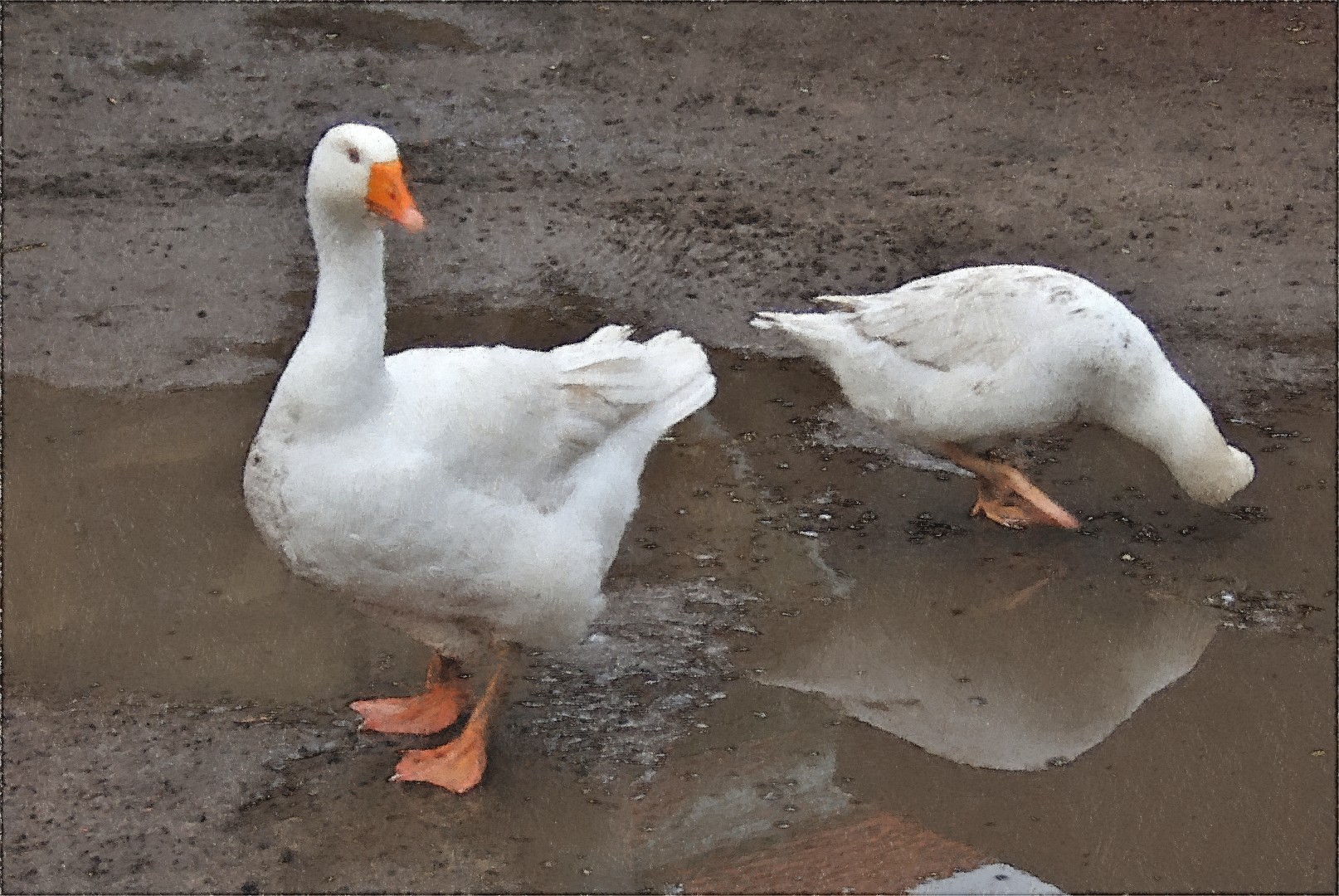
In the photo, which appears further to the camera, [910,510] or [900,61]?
[900,61]

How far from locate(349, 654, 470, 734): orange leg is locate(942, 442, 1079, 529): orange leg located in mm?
2094

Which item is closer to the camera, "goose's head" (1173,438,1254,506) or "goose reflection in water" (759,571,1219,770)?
"goose reflection in water" (759,571,1219,770)

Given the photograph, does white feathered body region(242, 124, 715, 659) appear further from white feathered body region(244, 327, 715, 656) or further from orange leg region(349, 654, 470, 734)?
orange leg region(349, 654, 470, 734)

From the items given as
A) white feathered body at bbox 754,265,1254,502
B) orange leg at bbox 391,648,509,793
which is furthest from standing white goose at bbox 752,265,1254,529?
orange leg at bbox 391,648,509,793

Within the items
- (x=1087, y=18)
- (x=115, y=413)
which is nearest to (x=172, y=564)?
(x=115, y=413)

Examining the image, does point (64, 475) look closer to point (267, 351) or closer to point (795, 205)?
point (267, 351)

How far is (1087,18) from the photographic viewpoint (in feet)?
31.4

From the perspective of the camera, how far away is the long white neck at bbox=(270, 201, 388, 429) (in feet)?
11.1

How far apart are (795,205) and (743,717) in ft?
12.6

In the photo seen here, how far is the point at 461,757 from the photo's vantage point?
3.94 m

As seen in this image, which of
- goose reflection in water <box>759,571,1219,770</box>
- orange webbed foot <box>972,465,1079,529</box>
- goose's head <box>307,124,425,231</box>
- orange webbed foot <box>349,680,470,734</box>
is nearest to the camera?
goose's head <box>307,124,425,231</box>

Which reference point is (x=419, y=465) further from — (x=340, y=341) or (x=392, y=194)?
(x=392, y=194)

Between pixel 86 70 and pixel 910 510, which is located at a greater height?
pixel 86 70

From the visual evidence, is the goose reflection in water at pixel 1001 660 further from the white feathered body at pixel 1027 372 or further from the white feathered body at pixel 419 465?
the white feathered body at pixel 419 465
